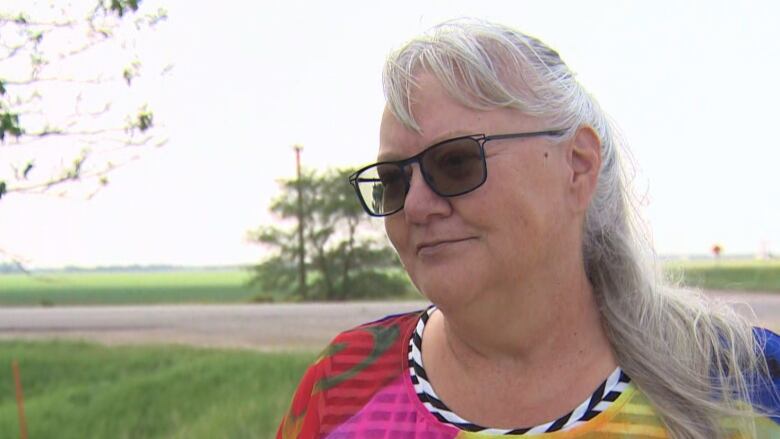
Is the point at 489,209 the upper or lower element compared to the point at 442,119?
lower

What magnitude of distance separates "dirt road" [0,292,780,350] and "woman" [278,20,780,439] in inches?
340

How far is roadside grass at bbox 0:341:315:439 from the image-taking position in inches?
219

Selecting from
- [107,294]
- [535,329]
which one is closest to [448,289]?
[535,329]

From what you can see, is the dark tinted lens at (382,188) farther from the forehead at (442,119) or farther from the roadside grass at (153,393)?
the roadside grass at (153,393)

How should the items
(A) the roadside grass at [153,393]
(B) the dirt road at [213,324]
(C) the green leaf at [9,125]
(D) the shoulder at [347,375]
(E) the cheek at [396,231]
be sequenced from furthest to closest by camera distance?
Result: (B) the dirt road at [213,324] → (A) the roadside grass at [153,393] → (C) the green leaf at [9,125] → (D) the shoulder at [347,375] → (E) the cheek at [396,231]

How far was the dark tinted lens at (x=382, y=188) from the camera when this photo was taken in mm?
1426

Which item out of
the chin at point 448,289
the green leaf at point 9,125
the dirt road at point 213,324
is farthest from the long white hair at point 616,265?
the dirt road at point 213,324

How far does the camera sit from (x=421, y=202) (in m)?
1.36

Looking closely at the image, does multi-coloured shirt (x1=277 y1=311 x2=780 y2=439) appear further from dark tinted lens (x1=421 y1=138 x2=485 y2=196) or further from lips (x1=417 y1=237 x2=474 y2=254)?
dark tinted lens (x1=421 y1=138 x2=485 y2=196)

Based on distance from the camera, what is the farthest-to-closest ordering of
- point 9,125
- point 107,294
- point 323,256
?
point 107,294 → point 323,256 → point 9,125

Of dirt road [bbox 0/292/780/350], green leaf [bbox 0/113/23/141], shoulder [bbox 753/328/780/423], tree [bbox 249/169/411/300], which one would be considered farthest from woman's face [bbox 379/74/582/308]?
tree [bbox 249/169/411/300]

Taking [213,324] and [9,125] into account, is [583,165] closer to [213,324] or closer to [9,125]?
[9,125]

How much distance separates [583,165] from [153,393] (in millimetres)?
5971

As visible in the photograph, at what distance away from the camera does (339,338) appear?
5.46 feet
